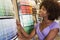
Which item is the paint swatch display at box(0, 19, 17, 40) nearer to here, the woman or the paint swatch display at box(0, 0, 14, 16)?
the paint swatch display at box(0, 0, 14, 16)

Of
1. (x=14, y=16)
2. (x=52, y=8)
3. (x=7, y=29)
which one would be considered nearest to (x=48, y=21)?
(x=52, y=8)

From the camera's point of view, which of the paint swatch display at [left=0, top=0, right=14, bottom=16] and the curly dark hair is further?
the curly dark hair

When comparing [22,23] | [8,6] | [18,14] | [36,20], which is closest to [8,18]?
[8,6]

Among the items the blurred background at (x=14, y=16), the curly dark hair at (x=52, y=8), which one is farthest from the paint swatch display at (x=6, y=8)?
the curly dark hair at (x=52, y=8)

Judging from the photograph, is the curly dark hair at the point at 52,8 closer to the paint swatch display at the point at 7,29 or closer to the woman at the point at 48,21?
the woman at the point at 48,21

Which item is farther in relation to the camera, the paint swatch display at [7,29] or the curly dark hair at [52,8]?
the curly dark hair at [52,8]

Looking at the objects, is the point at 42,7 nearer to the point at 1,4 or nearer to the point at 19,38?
the point at 19,38

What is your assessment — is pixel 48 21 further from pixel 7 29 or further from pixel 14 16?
pixel 7 29

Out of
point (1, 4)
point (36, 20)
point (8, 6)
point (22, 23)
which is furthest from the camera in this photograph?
point (36, 20)

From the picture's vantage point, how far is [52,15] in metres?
1.57

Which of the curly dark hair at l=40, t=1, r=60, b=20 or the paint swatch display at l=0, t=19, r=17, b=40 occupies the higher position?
the curly dark hair at l=40, t=1, r=60, b=20

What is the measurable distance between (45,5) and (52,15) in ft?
0.48

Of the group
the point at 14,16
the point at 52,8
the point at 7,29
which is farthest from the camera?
the point at 52,8

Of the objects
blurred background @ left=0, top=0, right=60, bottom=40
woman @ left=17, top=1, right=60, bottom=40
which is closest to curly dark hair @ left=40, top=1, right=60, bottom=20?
woman @ left=17, top=1, right=60, bottom=40
